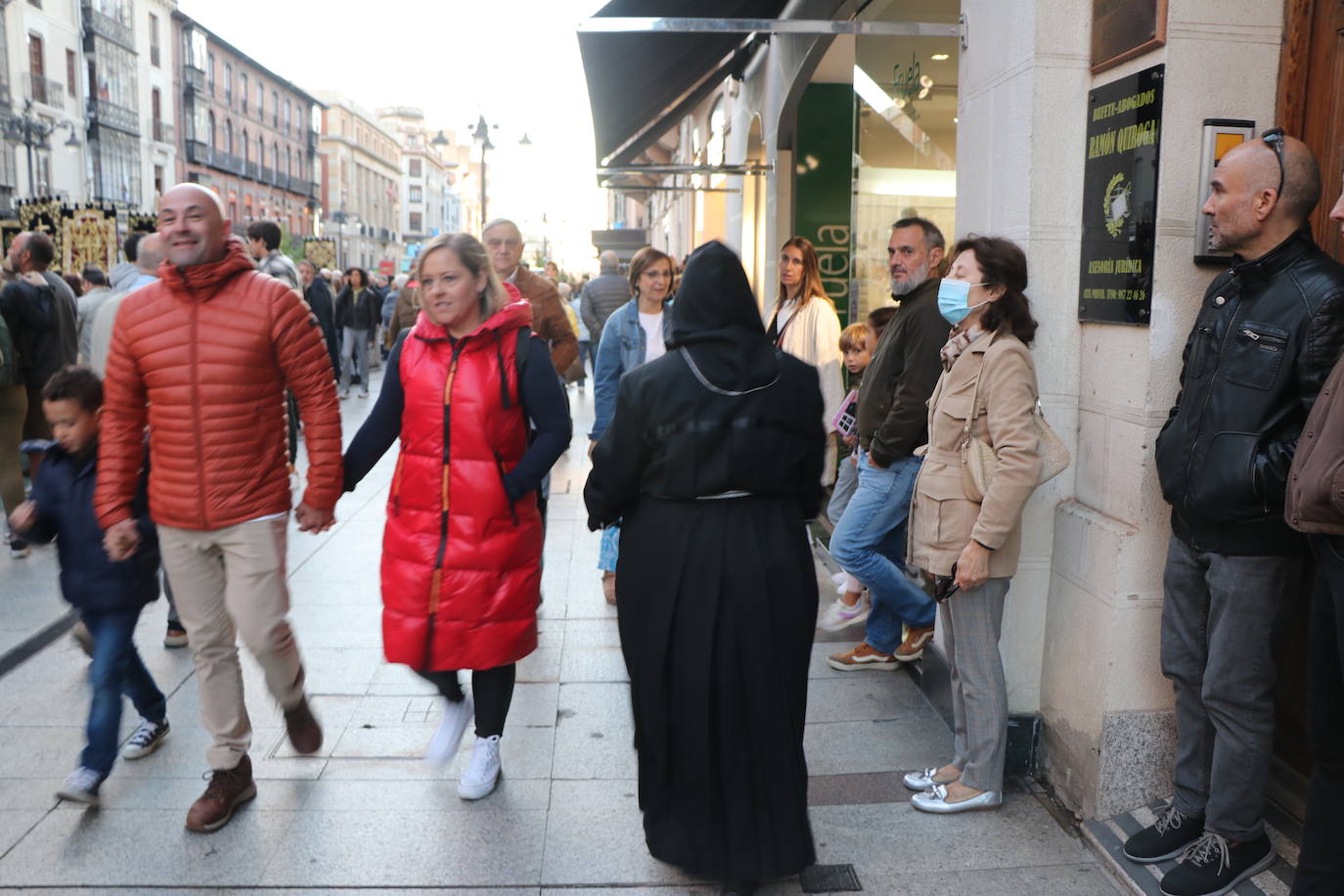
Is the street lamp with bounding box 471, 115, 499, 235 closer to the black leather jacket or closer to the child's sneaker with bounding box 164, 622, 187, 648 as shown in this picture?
the child's sneaker with bounding box 164, 622, 187, 648

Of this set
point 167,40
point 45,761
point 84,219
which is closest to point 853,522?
point 45,761

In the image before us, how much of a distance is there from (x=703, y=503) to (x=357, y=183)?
99.5 metres

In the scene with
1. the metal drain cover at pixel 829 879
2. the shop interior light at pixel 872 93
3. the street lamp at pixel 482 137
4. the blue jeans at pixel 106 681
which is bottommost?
the metal drain cover at pixel 829 879

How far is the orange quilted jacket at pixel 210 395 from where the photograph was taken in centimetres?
355

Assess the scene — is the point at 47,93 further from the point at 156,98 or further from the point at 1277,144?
the point at 1277,144

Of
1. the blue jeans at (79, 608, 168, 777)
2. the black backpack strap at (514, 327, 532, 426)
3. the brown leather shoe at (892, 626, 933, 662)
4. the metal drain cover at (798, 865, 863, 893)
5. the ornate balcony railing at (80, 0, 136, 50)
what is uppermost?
the ornate balcony railing at (80, 0, 136, 50)

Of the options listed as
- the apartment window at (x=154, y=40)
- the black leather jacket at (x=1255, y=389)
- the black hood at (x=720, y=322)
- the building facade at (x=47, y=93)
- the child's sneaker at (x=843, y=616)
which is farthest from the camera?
the apartment window at (x=154, y=40)

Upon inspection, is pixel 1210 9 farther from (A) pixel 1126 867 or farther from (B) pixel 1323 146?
(A) pixel 1126 867

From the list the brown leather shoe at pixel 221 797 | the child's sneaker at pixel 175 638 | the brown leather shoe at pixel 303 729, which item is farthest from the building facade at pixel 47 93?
the brown leather shoe at pixel 221 797

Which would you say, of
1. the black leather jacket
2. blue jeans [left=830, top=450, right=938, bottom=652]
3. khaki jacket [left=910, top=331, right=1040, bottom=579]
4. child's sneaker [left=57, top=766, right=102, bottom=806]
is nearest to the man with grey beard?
blue jeans [left=830, top=450, right=938, bottom=652]

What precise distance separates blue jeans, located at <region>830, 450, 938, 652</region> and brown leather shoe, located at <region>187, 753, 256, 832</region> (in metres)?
2.51

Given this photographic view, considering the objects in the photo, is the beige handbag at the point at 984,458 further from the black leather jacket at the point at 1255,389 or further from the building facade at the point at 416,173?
the building facade at the point at 416,173

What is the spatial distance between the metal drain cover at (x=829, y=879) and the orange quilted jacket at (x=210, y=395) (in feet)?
6.33

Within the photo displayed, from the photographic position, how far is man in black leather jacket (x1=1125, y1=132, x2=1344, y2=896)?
2809 millimetres
